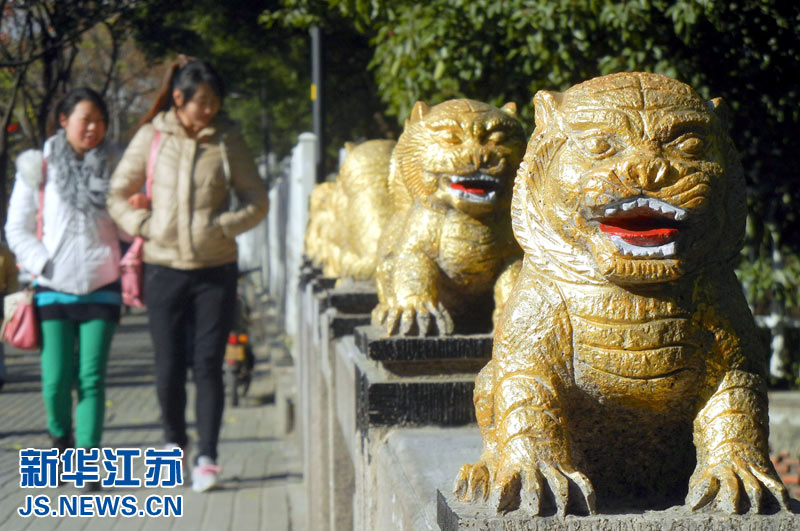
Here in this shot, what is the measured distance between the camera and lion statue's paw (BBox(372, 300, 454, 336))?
3223 millimetres

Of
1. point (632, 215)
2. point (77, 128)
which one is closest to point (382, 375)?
point (632, 215)

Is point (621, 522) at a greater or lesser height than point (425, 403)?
lesser

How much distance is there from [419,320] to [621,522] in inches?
58.1

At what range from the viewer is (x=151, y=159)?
5.66 metres

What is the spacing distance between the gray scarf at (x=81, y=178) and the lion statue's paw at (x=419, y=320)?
2.92 metres

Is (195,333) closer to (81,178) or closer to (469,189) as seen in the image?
(81,178)

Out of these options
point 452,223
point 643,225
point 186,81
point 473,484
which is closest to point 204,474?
point 186,81

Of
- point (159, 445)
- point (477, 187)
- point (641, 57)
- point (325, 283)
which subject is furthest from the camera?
point (159, 445)

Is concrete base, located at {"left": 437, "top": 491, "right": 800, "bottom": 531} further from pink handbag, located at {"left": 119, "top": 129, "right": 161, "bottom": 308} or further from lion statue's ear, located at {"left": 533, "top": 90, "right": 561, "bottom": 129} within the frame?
pink handbag, located at {"left": 119, "top": 129, "right": 161, "bottom": 308}

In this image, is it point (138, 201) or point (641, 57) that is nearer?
point (138, 201)

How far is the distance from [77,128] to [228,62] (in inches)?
537

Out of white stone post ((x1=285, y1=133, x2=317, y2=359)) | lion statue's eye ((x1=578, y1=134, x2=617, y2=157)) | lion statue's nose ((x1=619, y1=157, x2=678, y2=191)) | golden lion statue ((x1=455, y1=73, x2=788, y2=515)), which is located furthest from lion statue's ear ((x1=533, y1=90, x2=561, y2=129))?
white stone post ((x1=285, y1=133, x2=317, y2=359))

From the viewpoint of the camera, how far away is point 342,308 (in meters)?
4.43

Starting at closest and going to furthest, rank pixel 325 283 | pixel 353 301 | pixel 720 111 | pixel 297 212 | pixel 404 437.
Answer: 1. pixel 720 111
2. pixel 404 437
3. pixel 353 301
4. pixel 325 283
5. pixel 297 212
